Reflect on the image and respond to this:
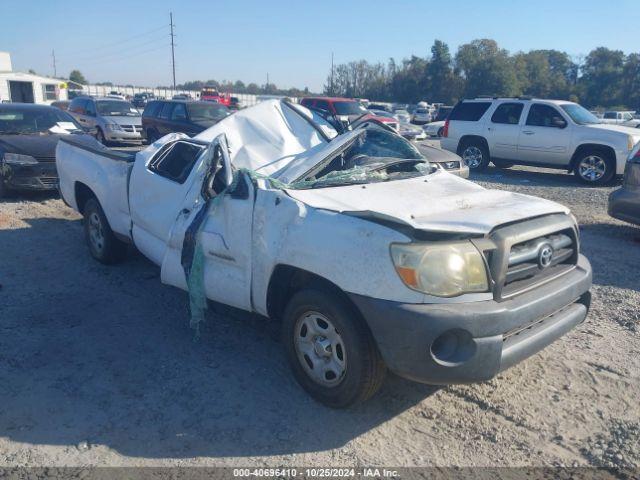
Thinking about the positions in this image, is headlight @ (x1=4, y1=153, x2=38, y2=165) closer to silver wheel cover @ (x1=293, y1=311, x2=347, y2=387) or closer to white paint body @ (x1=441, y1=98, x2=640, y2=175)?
silver wheel cover @ (x1=293, y1=311, x2=347, y2=387)

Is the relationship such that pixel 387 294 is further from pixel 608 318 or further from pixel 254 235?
pixel 608 318

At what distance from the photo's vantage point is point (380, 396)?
3.46 m

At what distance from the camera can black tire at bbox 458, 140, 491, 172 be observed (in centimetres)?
1397

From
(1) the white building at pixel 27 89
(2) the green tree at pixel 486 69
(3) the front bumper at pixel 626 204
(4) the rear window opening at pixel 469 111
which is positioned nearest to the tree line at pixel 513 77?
(2) the green tree at pixel 486 69

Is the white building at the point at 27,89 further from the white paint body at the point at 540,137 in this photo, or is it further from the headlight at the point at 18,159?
the white paint body at the point at 540,137

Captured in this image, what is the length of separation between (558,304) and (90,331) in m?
3.53

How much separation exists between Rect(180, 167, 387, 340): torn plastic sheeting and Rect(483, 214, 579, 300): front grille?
4.14 ft

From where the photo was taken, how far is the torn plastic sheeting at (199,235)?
12.5ft

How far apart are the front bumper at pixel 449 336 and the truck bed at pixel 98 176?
3.38 m

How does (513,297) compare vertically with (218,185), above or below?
below

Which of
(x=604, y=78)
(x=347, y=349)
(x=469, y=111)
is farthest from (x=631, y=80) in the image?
(x=347, y=349)

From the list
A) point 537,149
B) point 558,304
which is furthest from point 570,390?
point 537,149

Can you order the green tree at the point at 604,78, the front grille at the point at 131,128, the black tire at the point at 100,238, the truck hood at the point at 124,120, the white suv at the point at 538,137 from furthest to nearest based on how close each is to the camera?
the green tree at the point at 604,78
the truck hood at the point at 124,120
the front grille at the point at 131,128
the white suv at the point at 538,137
the black tire at the point at 100,238

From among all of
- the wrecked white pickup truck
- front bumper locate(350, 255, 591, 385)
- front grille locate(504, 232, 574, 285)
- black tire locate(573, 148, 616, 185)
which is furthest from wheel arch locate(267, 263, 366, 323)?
black tire locate(573, 148, 616, 185)
